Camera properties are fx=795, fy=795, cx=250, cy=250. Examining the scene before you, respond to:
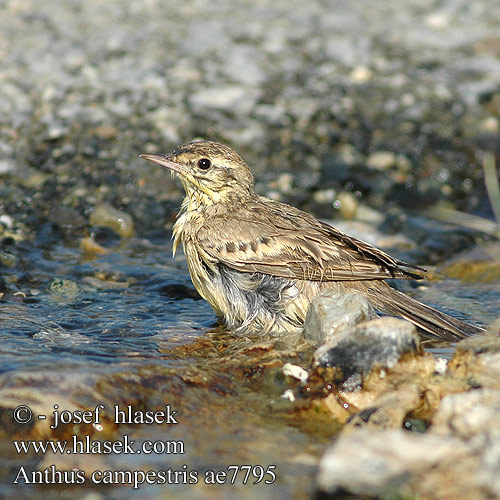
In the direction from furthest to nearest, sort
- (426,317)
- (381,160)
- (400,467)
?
(381,160) → (426,317) → (400,467)

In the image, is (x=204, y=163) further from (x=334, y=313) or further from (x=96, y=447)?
(x=96, y=447)

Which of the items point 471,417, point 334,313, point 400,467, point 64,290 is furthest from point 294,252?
point 400,467

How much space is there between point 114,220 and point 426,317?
4204 millimetres

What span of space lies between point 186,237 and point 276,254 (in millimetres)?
887

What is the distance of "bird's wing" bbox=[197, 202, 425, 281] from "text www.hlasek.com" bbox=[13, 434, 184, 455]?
243 cm

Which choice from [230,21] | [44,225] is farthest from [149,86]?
[44,225]

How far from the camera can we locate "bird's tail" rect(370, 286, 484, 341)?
6196mm

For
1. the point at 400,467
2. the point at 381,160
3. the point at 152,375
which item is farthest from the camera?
the point at 381,160

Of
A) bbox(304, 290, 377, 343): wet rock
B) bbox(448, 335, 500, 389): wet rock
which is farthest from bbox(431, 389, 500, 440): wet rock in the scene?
bbox(304, 290, 377, 343): wet rock

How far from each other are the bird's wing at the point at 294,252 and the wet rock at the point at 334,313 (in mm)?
702

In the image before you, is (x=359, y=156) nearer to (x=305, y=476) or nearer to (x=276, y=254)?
(x=276, y=254)

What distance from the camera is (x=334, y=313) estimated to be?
5.80 meters

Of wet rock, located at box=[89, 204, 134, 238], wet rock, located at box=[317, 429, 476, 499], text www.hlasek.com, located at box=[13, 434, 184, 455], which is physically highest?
wet rock, located at box=[317, 429, 476, 499]

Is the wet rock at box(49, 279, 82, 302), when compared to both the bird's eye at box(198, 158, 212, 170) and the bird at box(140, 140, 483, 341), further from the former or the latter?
the bird's eye at box(198, 158, 212, 170)
